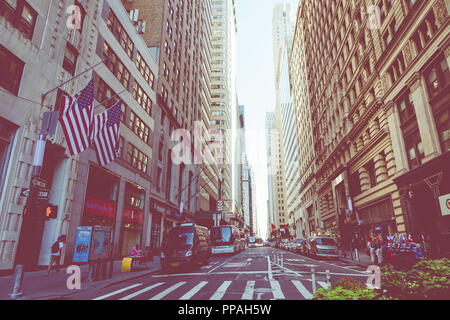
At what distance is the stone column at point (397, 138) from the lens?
24.8m

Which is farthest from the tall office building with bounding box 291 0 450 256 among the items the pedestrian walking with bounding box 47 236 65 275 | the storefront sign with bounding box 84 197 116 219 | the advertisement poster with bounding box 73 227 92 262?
the storefront sign with bounding box 84 197 116 219

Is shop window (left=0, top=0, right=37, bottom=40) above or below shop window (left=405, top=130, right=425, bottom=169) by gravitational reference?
above

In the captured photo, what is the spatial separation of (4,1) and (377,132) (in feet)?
106

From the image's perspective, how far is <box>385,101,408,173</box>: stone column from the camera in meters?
24.8

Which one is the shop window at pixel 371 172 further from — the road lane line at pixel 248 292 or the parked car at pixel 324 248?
the road lane line at pixel 248 292

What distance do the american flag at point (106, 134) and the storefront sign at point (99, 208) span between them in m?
7.54

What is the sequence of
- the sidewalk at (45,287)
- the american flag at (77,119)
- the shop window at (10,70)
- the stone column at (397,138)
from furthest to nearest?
1. the stone column at (397,138)
2. the shop window at (10,70)
3. the american flag at (77,119)
4. the sidewalk at (45,287)

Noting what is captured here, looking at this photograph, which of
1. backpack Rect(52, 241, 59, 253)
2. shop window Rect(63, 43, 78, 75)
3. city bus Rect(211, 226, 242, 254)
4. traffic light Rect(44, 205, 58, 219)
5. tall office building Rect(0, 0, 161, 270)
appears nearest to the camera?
traffic light Rect(44, 205, 58, 219)

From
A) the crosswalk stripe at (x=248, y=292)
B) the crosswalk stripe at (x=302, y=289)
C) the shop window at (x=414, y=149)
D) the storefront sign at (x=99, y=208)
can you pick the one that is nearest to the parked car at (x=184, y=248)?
the storefront sign at (x=99, y=208)

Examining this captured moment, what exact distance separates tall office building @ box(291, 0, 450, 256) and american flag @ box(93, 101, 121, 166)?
21.5 meters

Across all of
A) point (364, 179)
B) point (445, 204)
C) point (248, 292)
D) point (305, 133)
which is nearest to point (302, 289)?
point (248, 292)

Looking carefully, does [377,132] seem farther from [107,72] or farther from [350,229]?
[107,72]

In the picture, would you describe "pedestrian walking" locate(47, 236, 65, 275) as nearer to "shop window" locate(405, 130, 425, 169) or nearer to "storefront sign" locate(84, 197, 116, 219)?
"storefront sign" locate(84, 197, 116, 219)

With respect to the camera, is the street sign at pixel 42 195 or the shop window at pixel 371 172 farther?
the shop window at pixel 371 172
